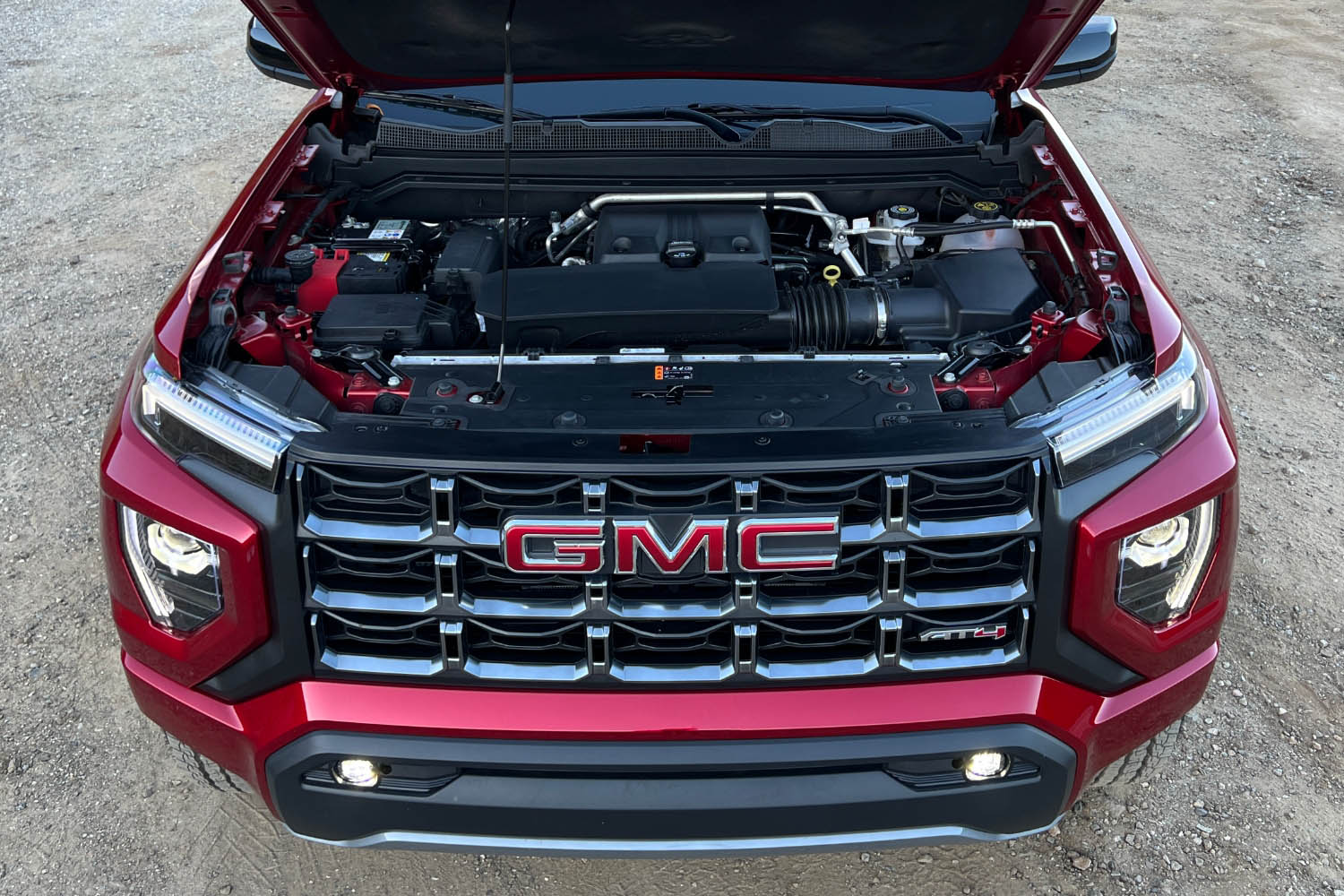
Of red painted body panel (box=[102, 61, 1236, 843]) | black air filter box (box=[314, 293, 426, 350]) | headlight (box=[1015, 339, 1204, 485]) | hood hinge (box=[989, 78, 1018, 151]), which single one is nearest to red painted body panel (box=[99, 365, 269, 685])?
red painted body panel (box=[102, 61, 1236, 843])

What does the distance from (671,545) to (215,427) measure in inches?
32.7

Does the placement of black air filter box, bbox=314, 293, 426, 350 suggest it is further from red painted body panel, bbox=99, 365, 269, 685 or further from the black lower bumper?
the black lower bumper

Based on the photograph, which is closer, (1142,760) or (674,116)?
(1142,760)

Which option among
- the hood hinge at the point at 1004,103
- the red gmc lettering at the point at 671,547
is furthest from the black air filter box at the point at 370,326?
the hood hinge at the point at 1004,103

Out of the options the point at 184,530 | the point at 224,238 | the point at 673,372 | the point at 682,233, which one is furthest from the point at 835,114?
the point at 184,530

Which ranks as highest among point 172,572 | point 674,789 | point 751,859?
point 172,572

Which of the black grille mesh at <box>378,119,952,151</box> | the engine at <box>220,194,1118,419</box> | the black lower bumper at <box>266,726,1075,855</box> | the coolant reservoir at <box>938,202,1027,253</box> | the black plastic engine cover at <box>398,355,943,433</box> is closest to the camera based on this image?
the black lower bumper at <box>266,726,1075,855</box>

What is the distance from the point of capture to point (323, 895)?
2385 millimetres

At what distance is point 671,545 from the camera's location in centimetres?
175

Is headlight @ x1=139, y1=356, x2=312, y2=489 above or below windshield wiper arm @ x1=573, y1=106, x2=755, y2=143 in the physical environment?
below

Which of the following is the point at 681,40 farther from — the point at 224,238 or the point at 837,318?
the point at 224,238

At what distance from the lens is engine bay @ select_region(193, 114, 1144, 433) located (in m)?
2.12

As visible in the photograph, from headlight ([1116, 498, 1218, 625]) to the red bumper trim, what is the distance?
21 cm

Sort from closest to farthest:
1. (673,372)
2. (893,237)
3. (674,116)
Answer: (673,372) → (893,237) → (674,116)
